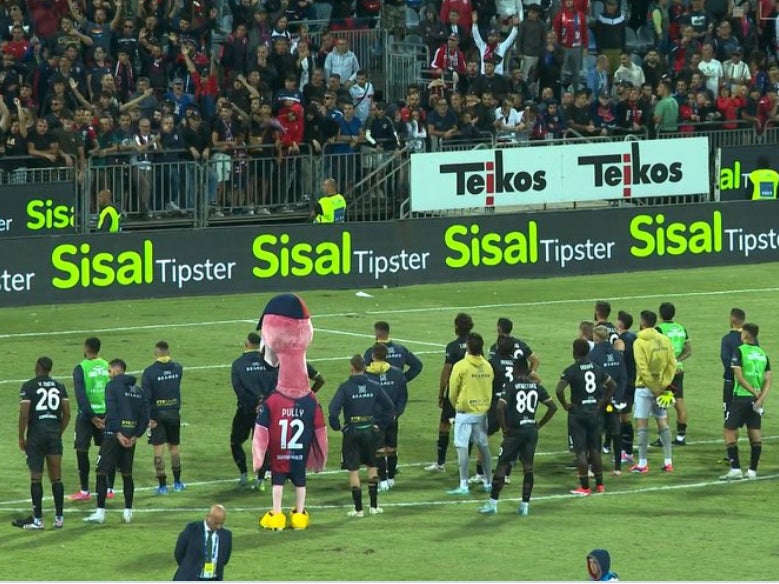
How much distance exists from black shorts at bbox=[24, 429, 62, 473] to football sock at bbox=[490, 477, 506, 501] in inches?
186

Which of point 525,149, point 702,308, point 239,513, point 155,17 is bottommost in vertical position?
point 239,513

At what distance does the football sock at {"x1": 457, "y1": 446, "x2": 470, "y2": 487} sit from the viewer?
21750 mm

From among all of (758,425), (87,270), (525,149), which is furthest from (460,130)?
(758,425)

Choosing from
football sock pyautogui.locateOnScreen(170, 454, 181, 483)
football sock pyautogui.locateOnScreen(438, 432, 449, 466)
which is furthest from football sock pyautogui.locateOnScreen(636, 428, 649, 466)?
football sock pyautogui.locateOnScreen(170, 454, 181, 483)

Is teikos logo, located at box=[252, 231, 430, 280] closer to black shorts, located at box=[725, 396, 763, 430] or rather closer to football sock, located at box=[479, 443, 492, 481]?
football sock, located at box=[479, 443, 492, 481]

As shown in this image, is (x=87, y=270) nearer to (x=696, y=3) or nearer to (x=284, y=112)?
(x=284, y=112)

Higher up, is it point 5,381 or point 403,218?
point 403,218

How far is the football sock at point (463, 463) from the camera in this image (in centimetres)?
2175

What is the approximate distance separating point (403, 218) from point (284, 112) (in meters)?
3.05

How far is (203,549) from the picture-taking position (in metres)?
15.8

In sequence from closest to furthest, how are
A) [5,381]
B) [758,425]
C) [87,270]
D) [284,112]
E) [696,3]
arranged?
[758,425] → [5,381] → [87,270] → [284,112] → [696,3]

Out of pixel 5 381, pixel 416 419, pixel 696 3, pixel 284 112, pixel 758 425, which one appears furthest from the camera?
pixel 696 3

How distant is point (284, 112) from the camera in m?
36.7

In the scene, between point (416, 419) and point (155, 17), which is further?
point (155, 17)
